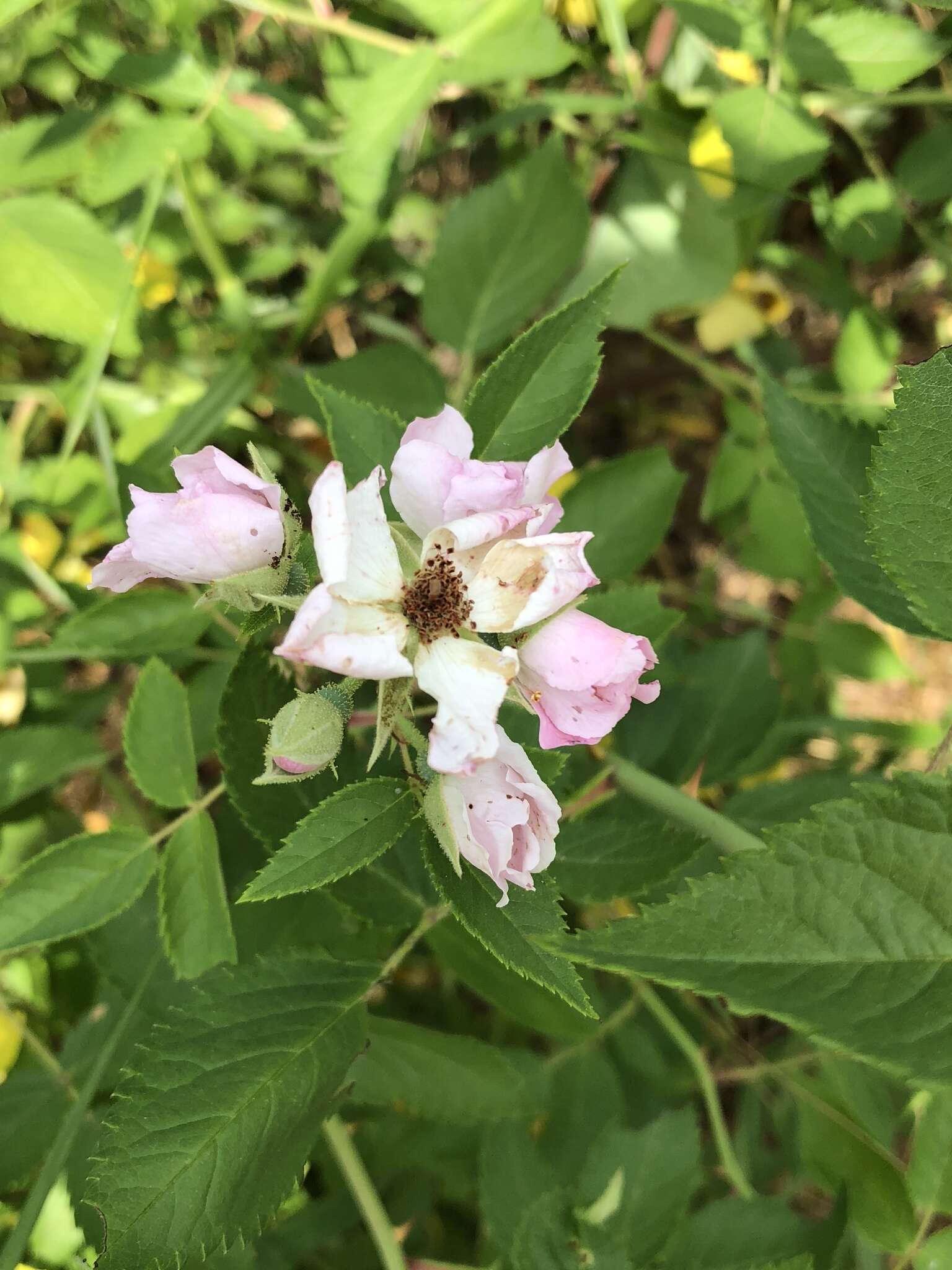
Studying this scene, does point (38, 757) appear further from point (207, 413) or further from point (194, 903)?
point (207, 413)

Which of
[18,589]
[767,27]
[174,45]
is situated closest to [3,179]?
[174,45]

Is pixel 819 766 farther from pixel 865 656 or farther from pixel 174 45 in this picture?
pixel 174 45

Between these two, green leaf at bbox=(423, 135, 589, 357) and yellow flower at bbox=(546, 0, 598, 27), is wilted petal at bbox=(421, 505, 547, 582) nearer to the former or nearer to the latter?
green leaf at bbox=(423, 135, 589, 357)

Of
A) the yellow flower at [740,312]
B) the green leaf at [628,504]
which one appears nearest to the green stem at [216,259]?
the green leaf at [628,504]

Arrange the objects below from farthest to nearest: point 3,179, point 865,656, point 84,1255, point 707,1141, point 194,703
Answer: point 707,1141 < point 865,656 < point 3,179 < point 194,703 < point 84,1255

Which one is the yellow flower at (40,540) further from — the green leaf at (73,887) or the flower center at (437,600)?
the flower center at (437,600)

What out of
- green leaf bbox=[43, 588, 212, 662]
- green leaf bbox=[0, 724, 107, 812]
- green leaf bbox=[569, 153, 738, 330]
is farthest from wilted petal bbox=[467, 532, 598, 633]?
green leaf bbox=[569, 153, 738, 330]
